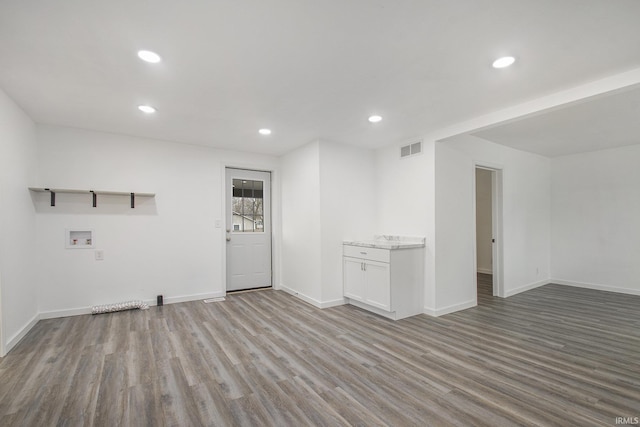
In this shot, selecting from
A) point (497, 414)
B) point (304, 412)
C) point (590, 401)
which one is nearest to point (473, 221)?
point (590, 401)

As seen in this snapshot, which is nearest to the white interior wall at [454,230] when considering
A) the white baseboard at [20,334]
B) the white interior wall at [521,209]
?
the white interior wall at [521,209]

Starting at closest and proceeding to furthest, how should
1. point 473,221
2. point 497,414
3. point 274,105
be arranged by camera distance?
point 497,414 < point 274,105 < point 473,221

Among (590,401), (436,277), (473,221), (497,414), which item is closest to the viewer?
(497,414)

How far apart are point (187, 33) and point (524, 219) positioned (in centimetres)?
A: 587

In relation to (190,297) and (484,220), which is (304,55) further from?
(484,220)

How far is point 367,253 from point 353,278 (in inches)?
19.8

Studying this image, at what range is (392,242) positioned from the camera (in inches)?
167

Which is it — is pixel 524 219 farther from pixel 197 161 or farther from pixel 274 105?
pixel 197 161

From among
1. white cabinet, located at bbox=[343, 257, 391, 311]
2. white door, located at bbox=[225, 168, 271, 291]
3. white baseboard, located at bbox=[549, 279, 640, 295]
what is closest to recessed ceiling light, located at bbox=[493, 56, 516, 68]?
white cabinet, located at bbox=[343, 257, 391, 311]

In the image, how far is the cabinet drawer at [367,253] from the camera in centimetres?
380

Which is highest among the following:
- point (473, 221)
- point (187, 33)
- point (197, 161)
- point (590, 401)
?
point (187, 33)

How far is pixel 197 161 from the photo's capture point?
15.6 ft

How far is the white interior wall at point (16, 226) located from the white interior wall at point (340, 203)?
3.42m

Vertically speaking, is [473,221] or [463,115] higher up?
[463,115]
